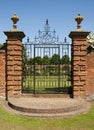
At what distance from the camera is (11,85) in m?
11.1

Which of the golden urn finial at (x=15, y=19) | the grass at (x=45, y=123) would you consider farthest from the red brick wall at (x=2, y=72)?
the grass at (x=45, y=123)

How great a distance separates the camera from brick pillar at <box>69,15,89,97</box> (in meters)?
11.1

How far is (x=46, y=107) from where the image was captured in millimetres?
9273

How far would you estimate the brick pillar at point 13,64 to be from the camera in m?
11.1

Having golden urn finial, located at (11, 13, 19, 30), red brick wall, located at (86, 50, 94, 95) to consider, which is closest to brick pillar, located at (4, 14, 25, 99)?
golden urn finial, located at (11, 13, 19, 30)

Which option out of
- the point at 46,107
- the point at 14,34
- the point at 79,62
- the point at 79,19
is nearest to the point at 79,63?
the point at 79,62

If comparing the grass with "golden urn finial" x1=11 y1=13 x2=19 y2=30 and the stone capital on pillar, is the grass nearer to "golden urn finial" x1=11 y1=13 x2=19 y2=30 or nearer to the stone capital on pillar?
the stone capital on pillar

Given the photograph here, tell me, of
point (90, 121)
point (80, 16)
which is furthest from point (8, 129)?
point (80, 16)

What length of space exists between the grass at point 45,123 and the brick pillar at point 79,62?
1986 millimetres

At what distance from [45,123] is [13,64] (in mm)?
3751

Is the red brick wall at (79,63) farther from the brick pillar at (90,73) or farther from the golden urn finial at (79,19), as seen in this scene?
the golden urn finial at (79,19)

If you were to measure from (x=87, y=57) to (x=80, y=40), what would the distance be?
820mm

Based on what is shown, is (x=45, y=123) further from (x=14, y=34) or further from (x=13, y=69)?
(x=14, y=34)

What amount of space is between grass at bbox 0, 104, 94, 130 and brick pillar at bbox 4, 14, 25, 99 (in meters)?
2.03
